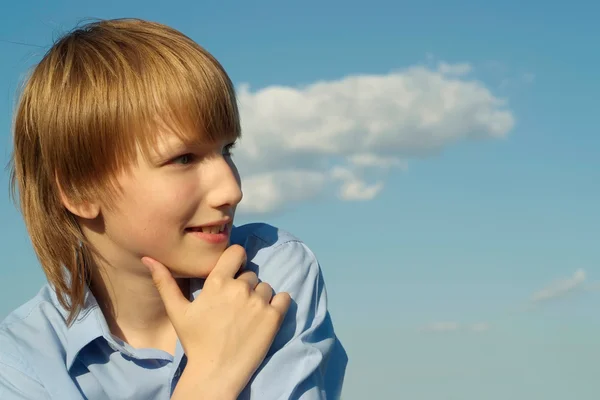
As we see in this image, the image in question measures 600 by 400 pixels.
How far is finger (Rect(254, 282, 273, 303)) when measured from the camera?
282 cm

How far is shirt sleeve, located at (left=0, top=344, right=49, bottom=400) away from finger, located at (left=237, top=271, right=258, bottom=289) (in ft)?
2.83

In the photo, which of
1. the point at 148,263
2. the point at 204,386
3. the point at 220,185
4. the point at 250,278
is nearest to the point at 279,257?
the point at 250,278

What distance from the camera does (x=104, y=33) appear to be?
321 cm

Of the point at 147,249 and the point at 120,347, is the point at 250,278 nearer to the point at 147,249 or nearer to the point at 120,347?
the point at 147,249

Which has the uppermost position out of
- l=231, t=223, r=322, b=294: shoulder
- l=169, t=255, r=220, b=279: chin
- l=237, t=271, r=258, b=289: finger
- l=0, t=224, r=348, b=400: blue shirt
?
l=231, t=223, r=322, b=294: shoulder

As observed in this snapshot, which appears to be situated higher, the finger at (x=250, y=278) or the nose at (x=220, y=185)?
the nose at (x=220, y=185)

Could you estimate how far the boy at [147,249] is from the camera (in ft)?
9.00

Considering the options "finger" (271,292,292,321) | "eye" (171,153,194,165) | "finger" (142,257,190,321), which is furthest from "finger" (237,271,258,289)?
"eye" (171,153,194,165)

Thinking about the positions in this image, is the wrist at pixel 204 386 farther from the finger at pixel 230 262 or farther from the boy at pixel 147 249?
the finger at pixel 230 262

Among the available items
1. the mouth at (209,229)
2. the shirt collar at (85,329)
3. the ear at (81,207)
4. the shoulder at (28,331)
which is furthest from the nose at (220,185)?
the shoulder at (28,331)

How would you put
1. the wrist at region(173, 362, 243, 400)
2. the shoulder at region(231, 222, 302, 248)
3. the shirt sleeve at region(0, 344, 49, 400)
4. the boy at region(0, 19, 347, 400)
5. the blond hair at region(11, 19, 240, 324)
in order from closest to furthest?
1. the wrist at region(173, 362, 243, 400)
2. the boy at region(0, 19, 347, 400)
3. the blond hair at region(11, 19, 240, 324)
4. the shirt sleeve at region(0, 344, 49, 400)
5. the shoulder at region(231, 222, 302, 248)

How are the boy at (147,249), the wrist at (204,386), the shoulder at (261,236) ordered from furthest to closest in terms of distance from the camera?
the shoulder at (261,236), the boy at (147,249), the wrist at (204,386)

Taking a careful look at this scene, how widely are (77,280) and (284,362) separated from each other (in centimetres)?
101

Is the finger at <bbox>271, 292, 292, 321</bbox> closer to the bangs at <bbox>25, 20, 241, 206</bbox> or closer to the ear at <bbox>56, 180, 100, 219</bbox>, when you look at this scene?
the bangs at <bbox>25, 20, 241, 206</bbox>
